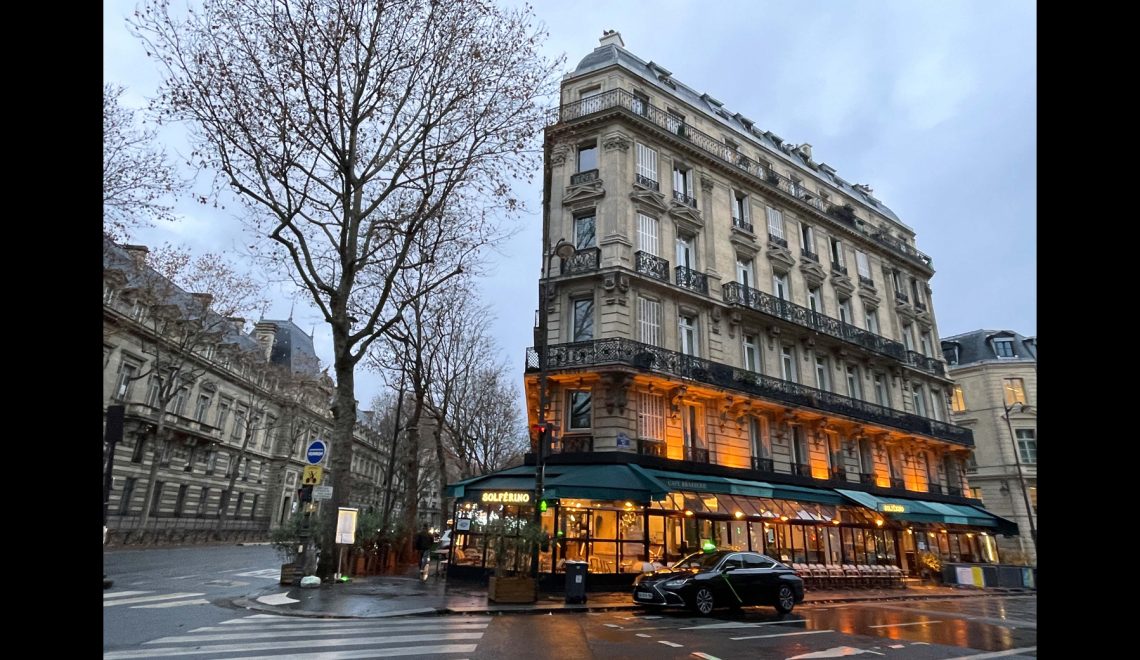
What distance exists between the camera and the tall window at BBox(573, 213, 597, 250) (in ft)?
70.1

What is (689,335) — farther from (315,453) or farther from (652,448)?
(315,453)

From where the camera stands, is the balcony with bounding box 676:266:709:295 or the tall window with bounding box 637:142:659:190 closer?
the balcony with bounding box 676:266:709:295

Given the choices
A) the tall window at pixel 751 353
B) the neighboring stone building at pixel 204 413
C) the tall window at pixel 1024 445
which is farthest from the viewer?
the tall window at pixel 1024 445

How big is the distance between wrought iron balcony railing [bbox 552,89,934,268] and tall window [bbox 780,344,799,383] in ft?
26.7

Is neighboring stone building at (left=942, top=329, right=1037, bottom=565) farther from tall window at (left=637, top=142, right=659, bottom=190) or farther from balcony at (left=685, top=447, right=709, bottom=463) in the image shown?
tall window at (left=637, top=142, right=659, bottom=190)

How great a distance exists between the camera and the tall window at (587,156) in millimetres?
22844

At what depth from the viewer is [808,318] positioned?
24.7m

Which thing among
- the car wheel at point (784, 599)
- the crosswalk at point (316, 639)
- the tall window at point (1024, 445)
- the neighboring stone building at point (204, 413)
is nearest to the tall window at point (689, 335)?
the car wheel at point (784, 599)

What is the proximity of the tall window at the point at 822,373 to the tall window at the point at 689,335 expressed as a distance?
271 inches

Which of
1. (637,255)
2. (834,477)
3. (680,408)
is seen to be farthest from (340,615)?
(834,477)

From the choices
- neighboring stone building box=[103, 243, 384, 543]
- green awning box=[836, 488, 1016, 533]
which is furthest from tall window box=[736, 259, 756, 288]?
neighboring stone building box=[103, 243, 384, 543]

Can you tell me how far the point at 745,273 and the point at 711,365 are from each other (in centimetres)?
626

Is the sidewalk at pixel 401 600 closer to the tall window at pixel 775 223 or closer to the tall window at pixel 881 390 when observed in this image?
the tall window at pixel 881 390
